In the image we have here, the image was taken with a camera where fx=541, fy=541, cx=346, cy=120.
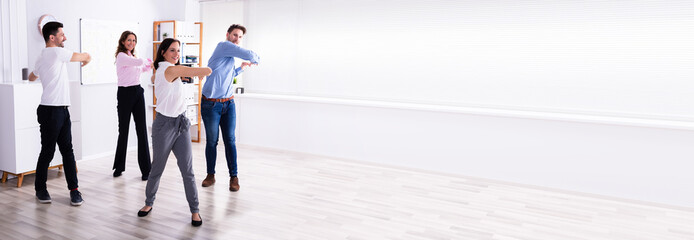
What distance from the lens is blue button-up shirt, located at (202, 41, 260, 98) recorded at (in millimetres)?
4375

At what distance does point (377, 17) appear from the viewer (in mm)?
6043

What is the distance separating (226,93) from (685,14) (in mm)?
3919

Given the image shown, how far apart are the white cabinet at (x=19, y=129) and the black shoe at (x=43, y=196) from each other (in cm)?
61

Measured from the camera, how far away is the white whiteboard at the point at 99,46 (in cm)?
572

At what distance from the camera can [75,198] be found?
4.20 metres

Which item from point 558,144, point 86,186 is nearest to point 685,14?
point 558,144

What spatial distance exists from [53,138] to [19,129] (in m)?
0.89

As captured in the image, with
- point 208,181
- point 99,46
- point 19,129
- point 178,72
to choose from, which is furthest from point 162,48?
point 99,46

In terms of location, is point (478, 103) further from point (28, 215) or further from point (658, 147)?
point (28, 215)

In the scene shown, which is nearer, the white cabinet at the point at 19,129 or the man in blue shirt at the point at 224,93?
the man in blue shirt at the point at 224,93

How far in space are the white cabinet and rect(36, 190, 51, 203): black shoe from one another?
0.61 meters

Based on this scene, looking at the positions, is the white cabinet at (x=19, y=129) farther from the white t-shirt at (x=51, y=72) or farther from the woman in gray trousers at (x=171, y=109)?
the woman in gray trousers at (x=171, y=109)

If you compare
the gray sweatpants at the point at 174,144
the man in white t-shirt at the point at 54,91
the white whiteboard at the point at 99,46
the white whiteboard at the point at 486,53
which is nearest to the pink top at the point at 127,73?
the man in white t-shirt at the point at 54,91

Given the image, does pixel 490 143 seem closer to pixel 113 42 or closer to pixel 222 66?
pixel 222 66
